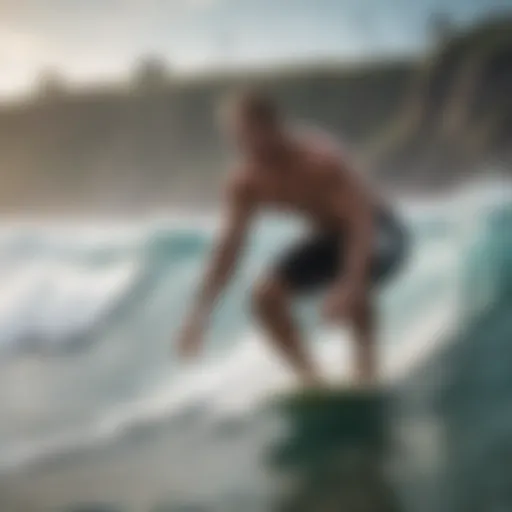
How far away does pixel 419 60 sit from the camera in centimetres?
135

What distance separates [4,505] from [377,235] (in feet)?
1.97

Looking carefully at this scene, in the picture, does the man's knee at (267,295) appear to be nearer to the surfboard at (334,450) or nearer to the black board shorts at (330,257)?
the black board shorts at (330,257)

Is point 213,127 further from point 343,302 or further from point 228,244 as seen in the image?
point 343,302

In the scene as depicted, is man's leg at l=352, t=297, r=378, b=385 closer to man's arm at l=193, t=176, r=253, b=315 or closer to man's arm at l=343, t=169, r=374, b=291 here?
man's arm at l=343, t=169, r=374, b=291

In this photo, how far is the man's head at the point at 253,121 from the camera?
133 centimetres

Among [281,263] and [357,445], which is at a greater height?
[281,263]

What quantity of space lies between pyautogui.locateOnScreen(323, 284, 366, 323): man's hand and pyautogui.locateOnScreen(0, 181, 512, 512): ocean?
20 millimetres

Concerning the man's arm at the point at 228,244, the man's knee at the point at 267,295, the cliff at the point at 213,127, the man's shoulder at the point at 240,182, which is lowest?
the man's knee at the point at 267,295

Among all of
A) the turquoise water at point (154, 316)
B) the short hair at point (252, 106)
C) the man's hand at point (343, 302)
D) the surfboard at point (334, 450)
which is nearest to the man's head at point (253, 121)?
the short hair at point (252, 106)

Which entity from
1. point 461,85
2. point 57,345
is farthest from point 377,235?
point 57,345

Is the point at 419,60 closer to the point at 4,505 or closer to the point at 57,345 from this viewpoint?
the point at 57,345

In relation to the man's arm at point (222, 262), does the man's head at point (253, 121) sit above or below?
above

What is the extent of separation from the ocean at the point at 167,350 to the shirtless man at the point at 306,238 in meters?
0.02

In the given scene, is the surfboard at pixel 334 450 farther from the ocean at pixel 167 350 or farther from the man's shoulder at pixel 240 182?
the man's shoulder at pixel 240 182
